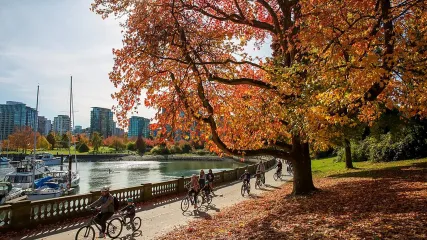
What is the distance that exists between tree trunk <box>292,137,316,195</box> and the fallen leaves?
746mm

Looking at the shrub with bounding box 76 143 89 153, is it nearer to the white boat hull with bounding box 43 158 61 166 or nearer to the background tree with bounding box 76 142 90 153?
the background tree with bounding box 76 142 90 153

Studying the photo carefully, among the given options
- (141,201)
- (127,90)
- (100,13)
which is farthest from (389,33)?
(141,201)

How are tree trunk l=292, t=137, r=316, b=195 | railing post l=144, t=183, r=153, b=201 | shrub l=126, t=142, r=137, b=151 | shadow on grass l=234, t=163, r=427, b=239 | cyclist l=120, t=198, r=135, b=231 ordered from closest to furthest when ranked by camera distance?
shadow on grass l=234, t=163, r=427, b=239 < cyclist l=120, t=198, r=135, b=231 < tree trunk l=292, t=137, r=316, b=195 < railing post l=144, t=183, r=153, b=201 < shrub l=126, t=142, r=137, b=151

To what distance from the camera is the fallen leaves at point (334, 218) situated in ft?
25.9

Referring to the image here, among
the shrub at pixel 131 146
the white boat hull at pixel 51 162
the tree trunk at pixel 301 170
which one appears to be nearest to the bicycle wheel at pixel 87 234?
the tree trunk at pixel 301 170

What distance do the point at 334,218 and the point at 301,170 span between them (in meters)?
6.10

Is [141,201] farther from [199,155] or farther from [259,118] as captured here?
[199,155]

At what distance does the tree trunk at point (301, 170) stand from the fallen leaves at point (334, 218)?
0.75 metres

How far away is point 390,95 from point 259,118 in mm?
5888

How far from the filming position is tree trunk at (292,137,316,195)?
615 inches

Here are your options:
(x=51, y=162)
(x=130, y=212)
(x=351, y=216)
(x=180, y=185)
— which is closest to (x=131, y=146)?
(x=51, y=162)

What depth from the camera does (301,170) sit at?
51.3 feet

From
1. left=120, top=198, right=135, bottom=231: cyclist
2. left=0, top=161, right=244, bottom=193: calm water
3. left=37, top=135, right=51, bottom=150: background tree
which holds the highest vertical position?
left=37, top=135, right=51, bottom=150: background tree

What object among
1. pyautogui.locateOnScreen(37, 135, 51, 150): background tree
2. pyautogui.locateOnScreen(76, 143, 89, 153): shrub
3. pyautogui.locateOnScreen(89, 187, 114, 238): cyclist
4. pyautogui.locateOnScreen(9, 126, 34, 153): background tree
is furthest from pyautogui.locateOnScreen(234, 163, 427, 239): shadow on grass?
pyautogui.locateOnScreen(37, 135, 51, 150): background tree
